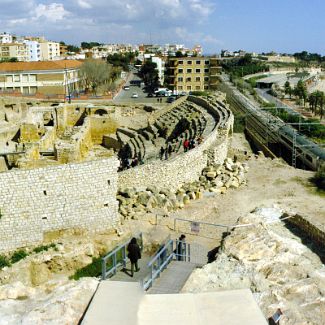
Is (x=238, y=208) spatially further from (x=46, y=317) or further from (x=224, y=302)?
(x=46, y=317)

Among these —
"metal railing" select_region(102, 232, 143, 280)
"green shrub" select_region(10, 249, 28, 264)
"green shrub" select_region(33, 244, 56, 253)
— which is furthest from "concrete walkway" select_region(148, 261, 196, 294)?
"green shrub" select_region(10, 249, 28, 264)

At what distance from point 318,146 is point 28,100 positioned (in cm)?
2582

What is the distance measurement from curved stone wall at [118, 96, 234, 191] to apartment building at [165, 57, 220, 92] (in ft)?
141

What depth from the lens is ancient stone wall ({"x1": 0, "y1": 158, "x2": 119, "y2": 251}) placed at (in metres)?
14.1

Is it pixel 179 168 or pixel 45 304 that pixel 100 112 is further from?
pixel 45 304

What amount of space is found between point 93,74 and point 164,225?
47.7 m

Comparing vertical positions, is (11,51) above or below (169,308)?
above

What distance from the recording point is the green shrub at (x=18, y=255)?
14.0 metres

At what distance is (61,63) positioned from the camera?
194 feet

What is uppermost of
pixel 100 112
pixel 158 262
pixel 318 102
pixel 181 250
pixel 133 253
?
pixel 318 102

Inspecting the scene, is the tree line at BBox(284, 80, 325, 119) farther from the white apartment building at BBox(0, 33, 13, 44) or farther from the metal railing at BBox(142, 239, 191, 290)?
the white apartment building at BBox(0, 33, 13, 44)

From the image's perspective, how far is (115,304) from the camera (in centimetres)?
915

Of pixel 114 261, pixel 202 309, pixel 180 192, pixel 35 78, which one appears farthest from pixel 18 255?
pixel 35 78

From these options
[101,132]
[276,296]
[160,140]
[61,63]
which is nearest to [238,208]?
[276,296]
